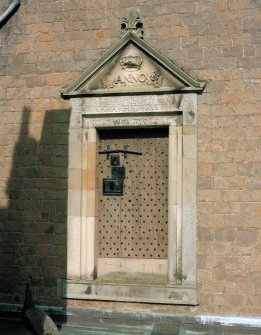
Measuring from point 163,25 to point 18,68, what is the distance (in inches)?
98.1

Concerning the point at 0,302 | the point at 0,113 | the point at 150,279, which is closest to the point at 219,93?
the point at 150,279

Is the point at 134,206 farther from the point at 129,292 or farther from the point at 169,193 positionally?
the point at 129,292

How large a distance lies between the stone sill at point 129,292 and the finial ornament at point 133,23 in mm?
3852

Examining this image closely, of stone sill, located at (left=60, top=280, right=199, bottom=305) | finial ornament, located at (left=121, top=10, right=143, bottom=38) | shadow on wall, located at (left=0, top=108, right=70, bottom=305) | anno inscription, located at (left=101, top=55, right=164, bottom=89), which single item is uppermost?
finial ornament, located at (left=121, top=10, right=143, bottom=38)

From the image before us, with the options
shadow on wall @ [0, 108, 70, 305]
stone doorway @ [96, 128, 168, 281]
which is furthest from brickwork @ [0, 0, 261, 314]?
stone doorway @ [96, 128, 168, 281]

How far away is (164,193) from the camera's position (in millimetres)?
8250

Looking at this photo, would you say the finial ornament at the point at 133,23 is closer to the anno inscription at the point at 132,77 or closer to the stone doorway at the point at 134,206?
the anno inscription at the point at 132,77

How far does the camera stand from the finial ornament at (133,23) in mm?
8195

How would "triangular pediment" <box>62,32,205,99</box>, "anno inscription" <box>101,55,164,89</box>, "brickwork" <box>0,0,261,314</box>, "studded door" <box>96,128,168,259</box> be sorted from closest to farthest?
"brickwork" <box>0,0,261,314</box> → "triangular pediment" <box>62,32,205,99</box> → "anno inscription" <box>101,55,164,89</box> → "studded door" <box>96,128,168,259</box>

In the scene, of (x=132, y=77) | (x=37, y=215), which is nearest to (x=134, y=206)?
(x=37, y=215)

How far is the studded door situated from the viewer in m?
8.25

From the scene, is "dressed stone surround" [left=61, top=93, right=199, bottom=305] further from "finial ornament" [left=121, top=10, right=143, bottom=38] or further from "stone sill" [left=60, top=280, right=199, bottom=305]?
"finial ornament" [left=121, top=10, right=143, bottom=38]

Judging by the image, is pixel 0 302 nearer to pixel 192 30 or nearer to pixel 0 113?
pixel 0 113

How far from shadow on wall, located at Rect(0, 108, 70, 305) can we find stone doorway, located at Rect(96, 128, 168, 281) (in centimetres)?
62
